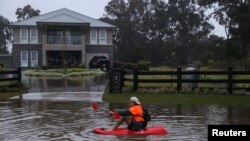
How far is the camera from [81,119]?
56.8ft

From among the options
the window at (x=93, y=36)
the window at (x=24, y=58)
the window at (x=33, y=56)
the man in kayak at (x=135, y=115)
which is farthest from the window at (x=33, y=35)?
Result: the man in kayak at (x=135, y=115)

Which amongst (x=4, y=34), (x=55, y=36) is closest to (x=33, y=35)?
(x=55, y=36)

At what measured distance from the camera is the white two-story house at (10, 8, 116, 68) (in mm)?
66125

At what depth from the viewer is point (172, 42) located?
9400 cm

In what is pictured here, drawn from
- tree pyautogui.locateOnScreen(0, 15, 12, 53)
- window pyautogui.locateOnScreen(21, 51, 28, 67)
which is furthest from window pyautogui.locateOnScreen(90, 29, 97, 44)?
tree pyautogui.locateOnScreen(0, 15, 12, 53)

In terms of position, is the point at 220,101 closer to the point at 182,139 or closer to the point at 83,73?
the point at 182,139

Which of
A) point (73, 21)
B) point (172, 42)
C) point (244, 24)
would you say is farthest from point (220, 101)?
point (172, 42)

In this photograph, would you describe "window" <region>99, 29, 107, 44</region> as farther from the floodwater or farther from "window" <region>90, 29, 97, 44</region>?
the floodwater

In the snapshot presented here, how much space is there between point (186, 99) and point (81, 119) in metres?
7.65

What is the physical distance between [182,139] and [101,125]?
359cm

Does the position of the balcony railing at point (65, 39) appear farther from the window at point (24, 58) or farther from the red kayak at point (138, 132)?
the red kayak at point (138, 132)

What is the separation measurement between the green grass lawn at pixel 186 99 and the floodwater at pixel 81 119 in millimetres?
955

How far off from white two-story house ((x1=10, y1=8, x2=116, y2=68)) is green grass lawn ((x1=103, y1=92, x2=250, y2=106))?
40.7 meters

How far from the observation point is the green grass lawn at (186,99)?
22797 mm
